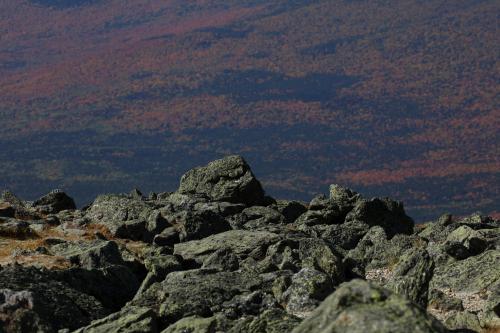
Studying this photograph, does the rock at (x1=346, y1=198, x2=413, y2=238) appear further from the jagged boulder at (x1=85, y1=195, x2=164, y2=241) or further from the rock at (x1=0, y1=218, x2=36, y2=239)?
the rock at (x1=0, y1=218, x2=36, y2=239)

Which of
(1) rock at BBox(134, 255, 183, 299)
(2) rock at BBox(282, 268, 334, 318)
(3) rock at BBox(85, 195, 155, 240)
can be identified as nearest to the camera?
(2) rock at BBox(282, 268, 334, 318)

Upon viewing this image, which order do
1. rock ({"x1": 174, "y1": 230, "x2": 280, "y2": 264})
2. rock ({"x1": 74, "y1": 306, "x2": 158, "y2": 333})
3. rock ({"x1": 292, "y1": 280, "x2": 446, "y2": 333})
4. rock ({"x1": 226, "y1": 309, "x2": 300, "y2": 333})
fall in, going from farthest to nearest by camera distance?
rock ({"x1": 174, "y1": 230, "x2": 280, "y2": 264})
rock ({"x1": 74, "y1": 306, "x2": 158, "y2": 333})
rock ({"x1": 226, "y1": 309, "x2": 300, "y2": 333})
rock ({"x1": 292, "y1": 280, "x2": 446, "y2": 333})

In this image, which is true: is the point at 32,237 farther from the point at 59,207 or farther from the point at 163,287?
the point at 163,287

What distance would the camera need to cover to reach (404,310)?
1975 cm

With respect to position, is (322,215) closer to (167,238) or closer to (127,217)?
(127,217)

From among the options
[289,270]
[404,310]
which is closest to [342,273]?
[289,270]

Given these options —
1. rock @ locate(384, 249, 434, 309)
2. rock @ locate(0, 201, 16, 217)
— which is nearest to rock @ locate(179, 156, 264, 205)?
rock @ locate(0, 201, 16, 217)

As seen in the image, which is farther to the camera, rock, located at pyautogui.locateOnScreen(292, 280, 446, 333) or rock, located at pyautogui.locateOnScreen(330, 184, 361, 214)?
rock, located at pyautogui.locateOnScreen(330, 184, 361, 214)

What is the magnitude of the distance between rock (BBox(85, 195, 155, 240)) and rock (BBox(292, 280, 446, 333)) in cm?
2626

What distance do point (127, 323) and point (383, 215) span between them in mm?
29489

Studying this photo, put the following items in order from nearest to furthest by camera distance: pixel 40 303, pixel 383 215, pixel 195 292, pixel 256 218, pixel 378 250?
pixel 40 303
pixel 195 292
pixel 378 250
pixel 256 218
pixel 383 215

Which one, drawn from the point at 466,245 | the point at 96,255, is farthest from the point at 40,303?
the point at 466,245

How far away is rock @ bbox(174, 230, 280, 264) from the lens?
4000 cm

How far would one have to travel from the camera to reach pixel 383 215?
53844mm
